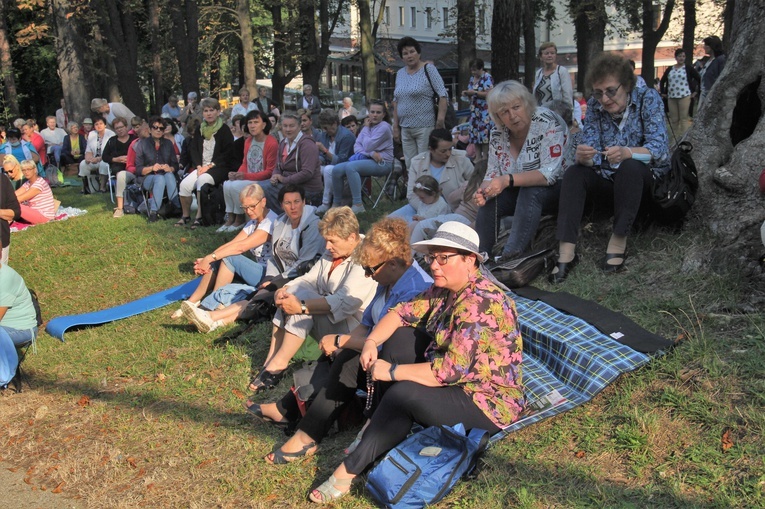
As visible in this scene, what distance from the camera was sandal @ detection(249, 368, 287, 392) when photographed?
19.0 ft

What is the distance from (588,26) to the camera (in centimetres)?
2039

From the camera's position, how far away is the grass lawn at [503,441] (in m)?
3.70

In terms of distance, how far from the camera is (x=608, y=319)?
15.1 ft

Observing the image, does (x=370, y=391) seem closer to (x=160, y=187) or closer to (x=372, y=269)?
(x=372, y=269)

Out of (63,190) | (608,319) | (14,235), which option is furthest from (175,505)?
(63,190)

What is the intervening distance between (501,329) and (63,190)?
15.8m

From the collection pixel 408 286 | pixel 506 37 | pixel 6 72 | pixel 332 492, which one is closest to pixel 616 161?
pixel 408 286

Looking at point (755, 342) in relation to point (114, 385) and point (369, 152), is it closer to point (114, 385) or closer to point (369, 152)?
point (114, 385)

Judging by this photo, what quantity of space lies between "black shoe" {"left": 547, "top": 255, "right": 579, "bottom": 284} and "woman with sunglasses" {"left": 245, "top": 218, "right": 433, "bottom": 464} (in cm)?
139

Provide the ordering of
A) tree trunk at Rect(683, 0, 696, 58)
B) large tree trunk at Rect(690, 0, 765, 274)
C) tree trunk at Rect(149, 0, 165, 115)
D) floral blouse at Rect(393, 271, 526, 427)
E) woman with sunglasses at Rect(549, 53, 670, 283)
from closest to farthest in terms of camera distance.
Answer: floral blouse at Rect(393, 271, 526, 427) → large tree trunk at Rect(690, 0, 765, 274) → woman with sunglasses at Rect(549, 53, 670, 283) → tree trunk at Rect(683, 0, 696, 58) → tree trunk at Rect(149, 0, 165, 115)

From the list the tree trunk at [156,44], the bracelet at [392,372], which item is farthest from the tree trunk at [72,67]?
the bracelet at [392,372]

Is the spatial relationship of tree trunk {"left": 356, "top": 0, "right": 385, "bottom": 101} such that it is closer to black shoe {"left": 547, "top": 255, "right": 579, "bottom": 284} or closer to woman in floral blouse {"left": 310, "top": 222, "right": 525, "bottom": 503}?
black shoe {"left": 547, "top": 255, "right": 579, "bottom": 284}

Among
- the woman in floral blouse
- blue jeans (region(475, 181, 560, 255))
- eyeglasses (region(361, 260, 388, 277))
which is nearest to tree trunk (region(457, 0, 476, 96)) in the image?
blue jeans (region(475, 181, 560, 255))

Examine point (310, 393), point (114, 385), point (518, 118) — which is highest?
point (518, 118)
